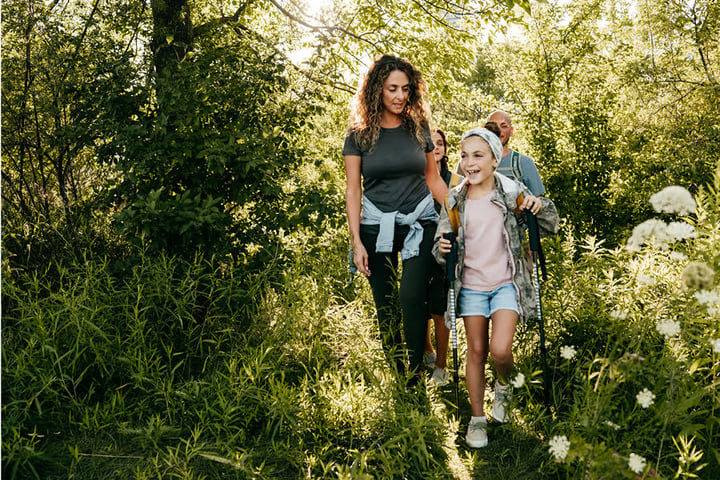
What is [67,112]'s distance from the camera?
523 cm

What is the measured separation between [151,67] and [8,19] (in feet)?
4.26

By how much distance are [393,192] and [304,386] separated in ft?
4.48

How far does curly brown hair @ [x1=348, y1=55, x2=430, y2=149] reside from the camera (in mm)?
3670

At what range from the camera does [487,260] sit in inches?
132

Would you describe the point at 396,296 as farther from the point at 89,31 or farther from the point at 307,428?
the point at 89,31

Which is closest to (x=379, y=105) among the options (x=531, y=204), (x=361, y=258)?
(x=361, y=258)

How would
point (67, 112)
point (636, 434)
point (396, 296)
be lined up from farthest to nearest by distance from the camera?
point (67, 112) < point (396, 296) < point (636, 434)

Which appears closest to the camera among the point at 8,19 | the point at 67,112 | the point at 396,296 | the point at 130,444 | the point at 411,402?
the point at 130,444

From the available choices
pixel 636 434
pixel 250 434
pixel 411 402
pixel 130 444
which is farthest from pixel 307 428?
pixel 636 434

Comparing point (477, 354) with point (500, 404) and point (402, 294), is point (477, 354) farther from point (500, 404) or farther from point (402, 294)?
point (402, 294)

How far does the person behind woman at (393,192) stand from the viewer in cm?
357

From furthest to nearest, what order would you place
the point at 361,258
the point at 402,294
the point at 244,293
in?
the point at 244,293, the point at 361,258, the point at 402,294

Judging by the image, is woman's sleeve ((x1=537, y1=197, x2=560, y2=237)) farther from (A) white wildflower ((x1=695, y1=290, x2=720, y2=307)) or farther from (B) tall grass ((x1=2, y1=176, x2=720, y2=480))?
(A) white wildflower ((x1=695, y1=290, x2=720, y2=307))

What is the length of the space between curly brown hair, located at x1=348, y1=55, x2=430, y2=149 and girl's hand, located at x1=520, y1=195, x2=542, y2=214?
817mm
